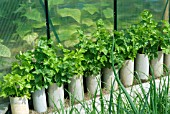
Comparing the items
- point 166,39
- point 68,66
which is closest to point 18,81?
point 68,66

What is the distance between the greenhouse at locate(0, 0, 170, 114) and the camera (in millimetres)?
3367

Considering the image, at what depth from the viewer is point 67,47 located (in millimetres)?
3879

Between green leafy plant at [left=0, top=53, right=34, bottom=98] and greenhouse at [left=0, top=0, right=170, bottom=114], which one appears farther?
greenhouse at [left=0, top=0, right=170, bottom=114]

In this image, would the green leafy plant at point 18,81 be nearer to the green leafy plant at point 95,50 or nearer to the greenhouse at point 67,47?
the greenhouse at point 67,47

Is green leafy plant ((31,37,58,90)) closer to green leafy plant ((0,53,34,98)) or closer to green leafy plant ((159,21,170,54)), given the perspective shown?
green leafy plant ((0,53,34,98))

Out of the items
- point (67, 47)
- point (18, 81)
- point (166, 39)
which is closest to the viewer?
point (18, 81)

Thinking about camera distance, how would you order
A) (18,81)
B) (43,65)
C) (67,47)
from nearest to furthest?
(18,81), (43,65), (67,47)

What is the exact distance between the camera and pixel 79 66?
3529 millimetres

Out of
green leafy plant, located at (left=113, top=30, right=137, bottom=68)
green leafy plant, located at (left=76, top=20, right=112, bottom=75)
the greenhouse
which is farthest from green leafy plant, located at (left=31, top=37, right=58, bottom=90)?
green leafy plant, located at (left=113, top=30, right=137, bottom=68)

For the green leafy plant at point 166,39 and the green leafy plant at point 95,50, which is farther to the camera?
the green leafy plant at point 166,39

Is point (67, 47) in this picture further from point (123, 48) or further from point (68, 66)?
point (123, 48)

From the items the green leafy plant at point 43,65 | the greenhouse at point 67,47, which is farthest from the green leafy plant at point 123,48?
the green leafy plant at point 43,65

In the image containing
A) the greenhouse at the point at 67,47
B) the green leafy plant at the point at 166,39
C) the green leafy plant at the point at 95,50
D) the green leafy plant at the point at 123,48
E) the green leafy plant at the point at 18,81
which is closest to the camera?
the green leafy plant at the point at 18,81

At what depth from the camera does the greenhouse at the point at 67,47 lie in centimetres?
337
